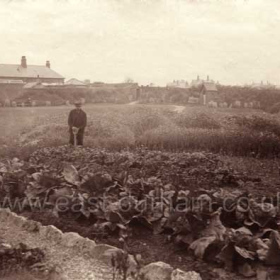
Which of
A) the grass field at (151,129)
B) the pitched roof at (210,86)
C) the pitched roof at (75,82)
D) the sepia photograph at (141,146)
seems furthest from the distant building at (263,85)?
the pitched roof at (75,82)

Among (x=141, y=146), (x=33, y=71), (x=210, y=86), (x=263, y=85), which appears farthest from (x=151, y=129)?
(x=33, y=71)

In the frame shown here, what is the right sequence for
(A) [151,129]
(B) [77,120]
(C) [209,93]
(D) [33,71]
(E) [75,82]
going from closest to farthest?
(B) [77,120], (A) [151,129], (C) [209,93], (E) [75,82], (D) [33,71]

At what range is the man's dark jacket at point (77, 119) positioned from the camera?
1036 centimetres

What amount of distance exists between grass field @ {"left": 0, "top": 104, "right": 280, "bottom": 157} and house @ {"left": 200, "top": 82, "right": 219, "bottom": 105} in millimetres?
616

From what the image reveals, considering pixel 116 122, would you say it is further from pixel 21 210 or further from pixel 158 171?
pixel 21 210

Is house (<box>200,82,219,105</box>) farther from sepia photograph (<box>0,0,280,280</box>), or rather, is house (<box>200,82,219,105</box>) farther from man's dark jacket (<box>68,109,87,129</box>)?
man's dark jacket (<box>68,109,87,129</box>)

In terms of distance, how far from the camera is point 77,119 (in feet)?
34.0

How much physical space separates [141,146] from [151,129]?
69 centimetres

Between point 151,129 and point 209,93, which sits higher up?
point 209,93

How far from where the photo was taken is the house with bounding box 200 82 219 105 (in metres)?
12.1

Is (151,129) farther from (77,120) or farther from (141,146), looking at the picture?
(77,120)

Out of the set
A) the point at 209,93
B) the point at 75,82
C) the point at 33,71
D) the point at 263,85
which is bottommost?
the point at 209,93

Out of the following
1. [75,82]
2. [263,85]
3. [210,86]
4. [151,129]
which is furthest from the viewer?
[75,82]

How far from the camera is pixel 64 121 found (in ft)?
37.4
